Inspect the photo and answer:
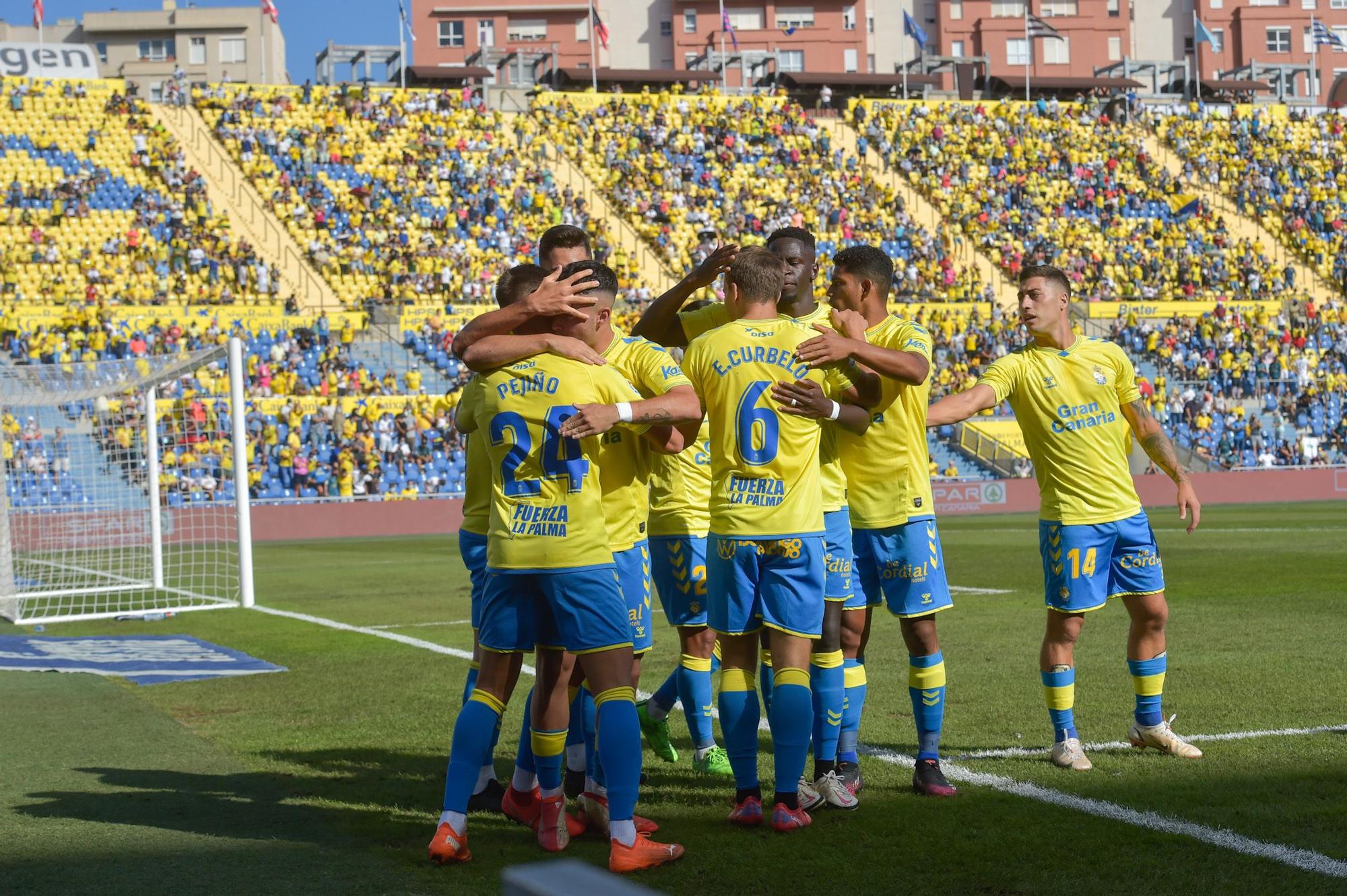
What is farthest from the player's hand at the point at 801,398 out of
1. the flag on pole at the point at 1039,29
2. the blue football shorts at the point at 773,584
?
the flag on pole at the point at 1039,29

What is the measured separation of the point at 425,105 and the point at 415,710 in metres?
38.3

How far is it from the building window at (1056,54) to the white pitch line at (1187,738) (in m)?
71.8

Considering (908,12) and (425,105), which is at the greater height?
(908,12)

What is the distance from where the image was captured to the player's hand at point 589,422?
197 inches

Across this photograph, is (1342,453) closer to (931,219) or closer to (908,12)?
(931,219)

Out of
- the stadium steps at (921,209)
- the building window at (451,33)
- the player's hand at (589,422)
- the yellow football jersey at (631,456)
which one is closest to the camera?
the player's hand at (589,422)

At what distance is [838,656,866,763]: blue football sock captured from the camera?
6125mm

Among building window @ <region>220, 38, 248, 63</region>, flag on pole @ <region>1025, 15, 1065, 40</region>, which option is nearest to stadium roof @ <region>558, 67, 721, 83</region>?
flag on pole @ <region>1025, 15, 1065, 40</region>

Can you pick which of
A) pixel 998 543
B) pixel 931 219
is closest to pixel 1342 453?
pixel 931 219

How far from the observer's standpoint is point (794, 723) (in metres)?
5.48

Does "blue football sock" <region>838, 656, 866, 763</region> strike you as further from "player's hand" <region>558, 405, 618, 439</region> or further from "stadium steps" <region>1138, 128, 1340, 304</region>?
"stadium steps" <region>1138, 128, 1340, 304</region>

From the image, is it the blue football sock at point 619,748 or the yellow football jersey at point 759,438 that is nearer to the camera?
the blue football sock at point 619,748

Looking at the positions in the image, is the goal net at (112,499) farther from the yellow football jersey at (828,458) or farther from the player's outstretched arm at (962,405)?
the player's outstretched arm at (962,405)

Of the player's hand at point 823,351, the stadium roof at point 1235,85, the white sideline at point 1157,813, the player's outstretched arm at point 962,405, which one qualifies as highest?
the stadium roof at point 1235,85
